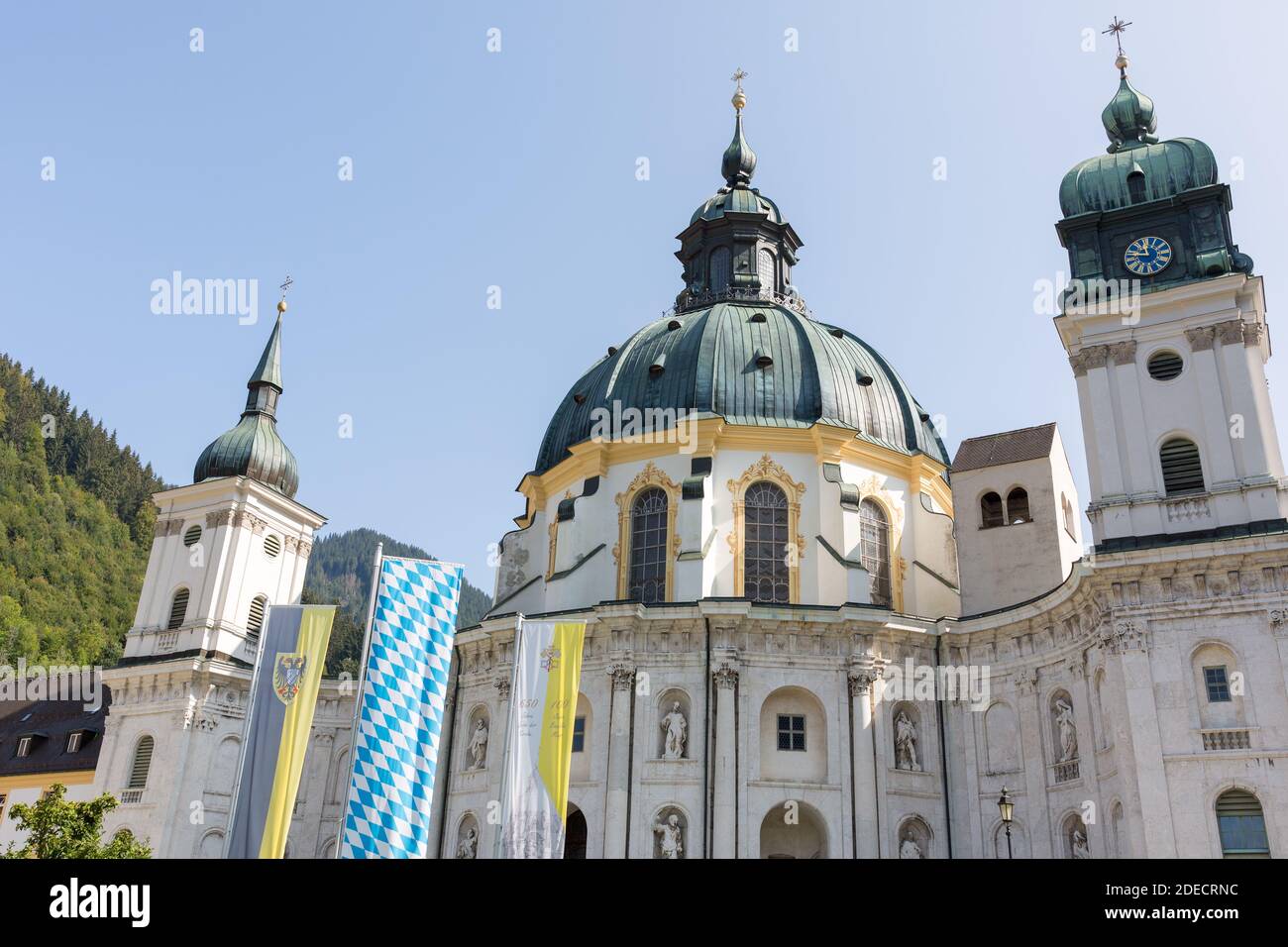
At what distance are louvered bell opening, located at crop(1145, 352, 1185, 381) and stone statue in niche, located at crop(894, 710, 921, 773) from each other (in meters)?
12.5

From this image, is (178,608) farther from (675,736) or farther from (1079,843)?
(1079,843)

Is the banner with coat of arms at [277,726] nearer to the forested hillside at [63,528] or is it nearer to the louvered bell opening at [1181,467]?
the louvered bell opening at [1181,467]

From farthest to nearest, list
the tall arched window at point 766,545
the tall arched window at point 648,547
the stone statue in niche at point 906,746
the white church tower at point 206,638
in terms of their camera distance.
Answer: the white church tower at point 206,638 → the tall arched window at point 648,547 → the tall arched window at point 766,545 → the stone statue in niche at point 906,746

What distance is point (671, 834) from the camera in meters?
32.1

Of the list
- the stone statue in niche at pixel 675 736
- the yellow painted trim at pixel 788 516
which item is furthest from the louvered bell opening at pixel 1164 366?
the stone statue in niche at pixel 675 736

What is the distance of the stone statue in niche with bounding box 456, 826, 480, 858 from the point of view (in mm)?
35594

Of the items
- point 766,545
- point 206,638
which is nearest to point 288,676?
point 206,638

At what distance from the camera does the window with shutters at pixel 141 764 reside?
133 ft

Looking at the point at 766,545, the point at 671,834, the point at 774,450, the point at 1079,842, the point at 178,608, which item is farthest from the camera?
the point at 178,608

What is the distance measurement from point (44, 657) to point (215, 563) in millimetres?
42893

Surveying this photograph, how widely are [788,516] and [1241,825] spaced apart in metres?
16.7

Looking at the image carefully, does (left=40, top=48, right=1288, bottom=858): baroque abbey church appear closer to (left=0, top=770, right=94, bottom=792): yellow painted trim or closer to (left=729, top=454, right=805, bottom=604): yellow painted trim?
(left=729, top=454, right=805, bottom=604): yellow painted trim

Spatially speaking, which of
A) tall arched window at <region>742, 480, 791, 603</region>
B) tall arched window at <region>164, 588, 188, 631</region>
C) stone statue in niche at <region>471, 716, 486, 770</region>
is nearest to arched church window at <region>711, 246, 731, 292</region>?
tall arched window at <region>742, 480, 791, 603</region>

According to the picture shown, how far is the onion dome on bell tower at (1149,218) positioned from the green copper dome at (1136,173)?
29 millimetres
